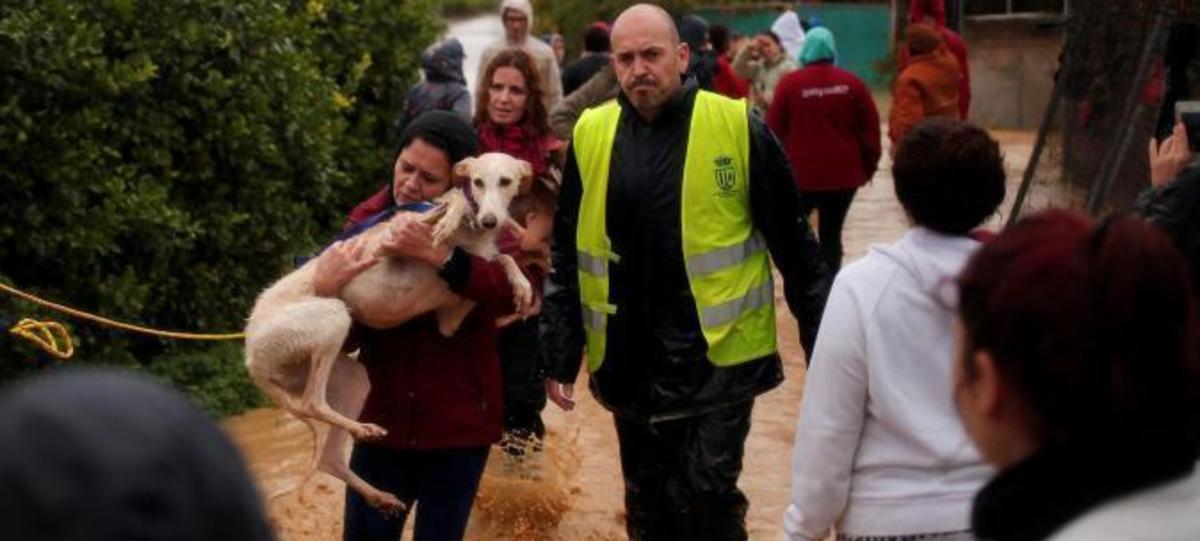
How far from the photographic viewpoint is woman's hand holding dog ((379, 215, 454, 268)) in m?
5.98

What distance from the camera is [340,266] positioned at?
6.04 metres

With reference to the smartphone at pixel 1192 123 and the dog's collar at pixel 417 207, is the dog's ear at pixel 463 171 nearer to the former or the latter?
the dog's collar at pixel 417 207

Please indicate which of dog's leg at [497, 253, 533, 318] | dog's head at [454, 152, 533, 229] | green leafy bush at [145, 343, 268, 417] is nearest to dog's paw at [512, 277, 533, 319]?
dog's leg at [497, 253, 533, 318]

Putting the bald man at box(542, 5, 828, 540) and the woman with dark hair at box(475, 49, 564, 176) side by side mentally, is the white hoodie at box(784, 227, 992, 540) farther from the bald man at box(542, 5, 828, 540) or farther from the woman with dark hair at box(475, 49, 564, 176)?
the woman with dark hair at box(475, 49, 564, 176)

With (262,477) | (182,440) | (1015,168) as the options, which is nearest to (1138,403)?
(182,440)

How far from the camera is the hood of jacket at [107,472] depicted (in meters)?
1.97

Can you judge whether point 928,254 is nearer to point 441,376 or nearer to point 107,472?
point 441,376

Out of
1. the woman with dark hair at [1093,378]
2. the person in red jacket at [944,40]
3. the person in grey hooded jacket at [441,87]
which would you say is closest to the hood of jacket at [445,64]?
the person in grey hooded jacket at [441,87]

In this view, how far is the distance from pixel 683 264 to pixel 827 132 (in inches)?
256

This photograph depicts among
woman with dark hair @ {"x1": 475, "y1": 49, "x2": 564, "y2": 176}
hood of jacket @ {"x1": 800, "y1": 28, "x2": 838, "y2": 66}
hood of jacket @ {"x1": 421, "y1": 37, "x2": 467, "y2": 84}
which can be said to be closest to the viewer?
woman with dark hair @ {"x1": 475, "y1": 49, "x2": 564, "y2": 176}

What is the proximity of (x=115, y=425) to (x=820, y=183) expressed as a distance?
1086cm

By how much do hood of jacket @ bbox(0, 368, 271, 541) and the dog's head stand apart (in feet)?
13.0

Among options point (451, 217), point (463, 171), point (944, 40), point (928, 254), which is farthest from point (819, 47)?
point (928, 254)

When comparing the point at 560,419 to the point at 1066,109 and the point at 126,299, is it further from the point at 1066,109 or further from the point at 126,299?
the point at 1066,109
